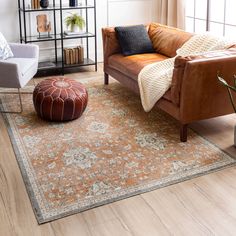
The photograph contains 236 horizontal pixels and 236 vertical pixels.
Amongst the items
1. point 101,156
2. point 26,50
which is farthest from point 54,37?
point 101,156

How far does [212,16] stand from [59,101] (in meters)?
2.50

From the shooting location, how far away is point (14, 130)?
135 inches

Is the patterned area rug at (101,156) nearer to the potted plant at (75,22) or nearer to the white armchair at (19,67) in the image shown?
the white armchair at (19,67)

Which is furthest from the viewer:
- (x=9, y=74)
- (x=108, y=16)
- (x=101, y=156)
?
(x=108, y=16)

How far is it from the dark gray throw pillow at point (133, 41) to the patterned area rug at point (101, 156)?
0.69 metres

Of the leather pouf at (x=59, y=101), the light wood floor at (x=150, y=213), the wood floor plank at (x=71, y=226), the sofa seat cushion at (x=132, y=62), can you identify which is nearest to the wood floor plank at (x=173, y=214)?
the light wood floor at (x=150, y=213)

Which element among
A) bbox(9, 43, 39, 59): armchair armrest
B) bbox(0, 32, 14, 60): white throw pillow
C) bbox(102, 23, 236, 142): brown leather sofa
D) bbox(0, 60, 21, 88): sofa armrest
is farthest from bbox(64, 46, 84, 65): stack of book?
bbox(102, 23, 236, 142): brown leather sofa

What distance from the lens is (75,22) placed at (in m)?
5.00

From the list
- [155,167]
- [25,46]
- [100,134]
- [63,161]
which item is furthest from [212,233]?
[25,46]

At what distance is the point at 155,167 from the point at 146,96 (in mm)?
938

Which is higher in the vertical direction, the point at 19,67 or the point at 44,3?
the point at 44,3

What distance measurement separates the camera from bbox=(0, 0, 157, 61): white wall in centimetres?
488

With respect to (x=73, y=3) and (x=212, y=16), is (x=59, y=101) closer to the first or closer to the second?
(x=73, y=3)

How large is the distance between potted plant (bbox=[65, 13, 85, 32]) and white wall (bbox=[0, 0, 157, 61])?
0.88 ft
